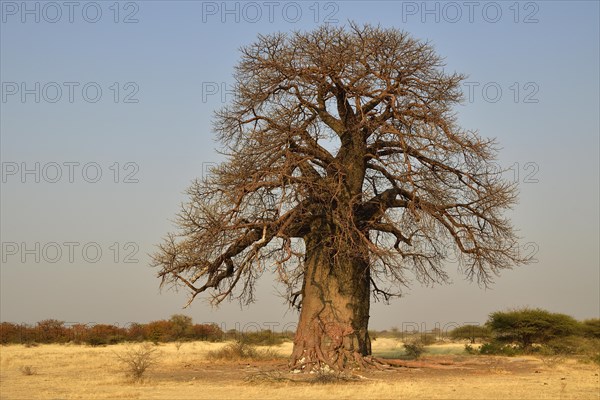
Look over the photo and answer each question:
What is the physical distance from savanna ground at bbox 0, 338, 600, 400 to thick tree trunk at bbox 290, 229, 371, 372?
614 mm

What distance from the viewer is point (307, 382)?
14.0 meters

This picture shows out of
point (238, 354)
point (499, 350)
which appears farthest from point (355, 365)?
point (499, 350)

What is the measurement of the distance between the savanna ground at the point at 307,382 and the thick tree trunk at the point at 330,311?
2.01 ft

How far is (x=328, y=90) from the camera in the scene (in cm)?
1664

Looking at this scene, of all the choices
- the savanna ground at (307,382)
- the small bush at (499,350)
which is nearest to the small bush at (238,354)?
the savanna ground at (307,382)

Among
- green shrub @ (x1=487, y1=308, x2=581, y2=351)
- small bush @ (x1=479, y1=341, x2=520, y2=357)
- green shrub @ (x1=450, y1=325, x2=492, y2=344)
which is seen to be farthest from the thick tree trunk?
green shrub @ (x1=450, y1=325, x2=492, y2=344)

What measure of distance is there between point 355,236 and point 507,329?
12.5 meters

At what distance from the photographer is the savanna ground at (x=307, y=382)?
12398 mm

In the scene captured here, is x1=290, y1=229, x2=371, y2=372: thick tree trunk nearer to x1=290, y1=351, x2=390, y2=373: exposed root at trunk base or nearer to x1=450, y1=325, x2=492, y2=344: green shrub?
x1=290, y1=351, x2=390, y2=373: exposed root at trunk base

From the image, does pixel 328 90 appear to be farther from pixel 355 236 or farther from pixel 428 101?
pixel 355 236

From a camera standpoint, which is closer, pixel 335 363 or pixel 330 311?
pixel 335 363

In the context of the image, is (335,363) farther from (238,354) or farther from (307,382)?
(238,354)

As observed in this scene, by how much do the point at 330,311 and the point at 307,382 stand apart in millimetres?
2435

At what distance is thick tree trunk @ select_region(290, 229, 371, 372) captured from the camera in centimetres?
1587
